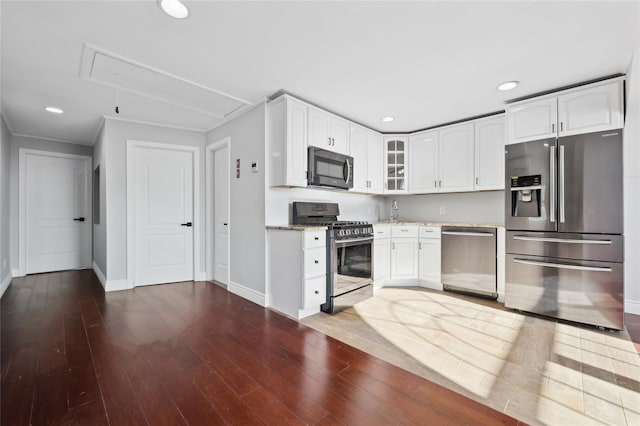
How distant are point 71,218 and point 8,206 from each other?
98 cm

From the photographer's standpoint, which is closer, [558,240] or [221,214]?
[558,240]

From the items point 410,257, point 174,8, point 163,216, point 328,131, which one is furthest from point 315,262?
point 163,216

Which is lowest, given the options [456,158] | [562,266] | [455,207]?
[562,266]

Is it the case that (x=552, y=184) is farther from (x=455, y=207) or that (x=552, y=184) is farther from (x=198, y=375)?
(x=198, y=375)

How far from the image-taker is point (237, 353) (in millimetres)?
2211

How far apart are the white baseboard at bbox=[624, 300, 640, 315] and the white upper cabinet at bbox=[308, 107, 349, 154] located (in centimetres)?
356

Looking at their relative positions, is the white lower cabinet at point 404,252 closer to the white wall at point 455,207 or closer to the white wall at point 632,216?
the white wall at point 455,207

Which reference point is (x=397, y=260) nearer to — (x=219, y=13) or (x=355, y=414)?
(x=355, y=414)

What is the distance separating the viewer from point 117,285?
3922 mm

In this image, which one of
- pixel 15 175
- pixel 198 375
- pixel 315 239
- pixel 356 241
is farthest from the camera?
pixel 15 175

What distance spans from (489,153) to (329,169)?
6.76ft

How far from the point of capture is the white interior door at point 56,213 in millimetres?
4898

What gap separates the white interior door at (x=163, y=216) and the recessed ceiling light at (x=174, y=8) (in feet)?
9.26

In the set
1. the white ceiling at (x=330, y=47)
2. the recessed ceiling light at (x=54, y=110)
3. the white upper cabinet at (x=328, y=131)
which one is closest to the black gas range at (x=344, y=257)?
the white upper cabinet at (x=328, y=131)
